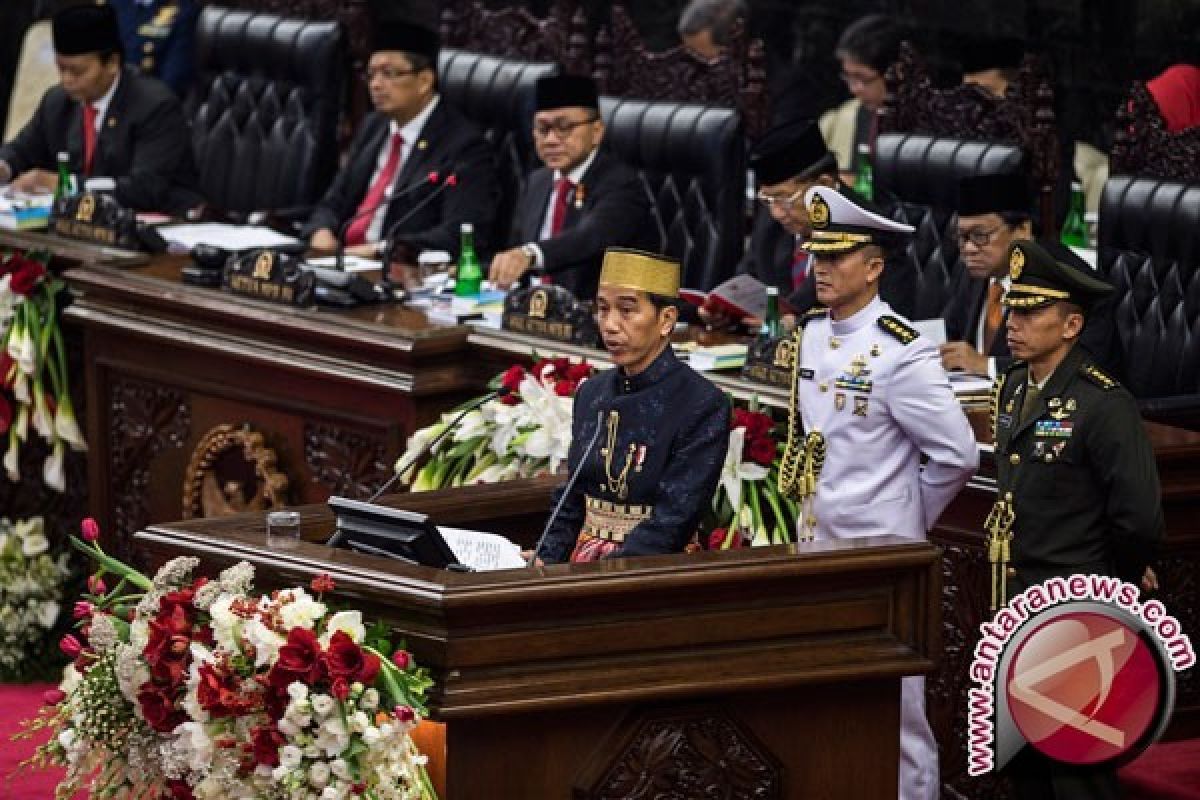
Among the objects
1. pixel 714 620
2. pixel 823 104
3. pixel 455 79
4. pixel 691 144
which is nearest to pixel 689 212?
pixel 691 144

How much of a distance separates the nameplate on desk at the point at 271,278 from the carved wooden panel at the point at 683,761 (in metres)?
2.88

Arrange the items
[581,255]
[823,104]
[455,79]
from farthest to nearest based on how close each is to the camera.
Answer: [823,104]
[455,79]
[581,255]

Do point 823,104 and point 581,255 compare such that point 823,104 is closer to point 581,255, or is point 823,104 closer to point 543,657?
point 581,255

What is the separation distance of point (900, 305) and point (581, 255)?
3.32 ft

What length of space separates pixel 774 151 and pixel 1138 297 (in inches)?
36.8

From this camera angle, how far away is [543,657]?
3822 millimetres

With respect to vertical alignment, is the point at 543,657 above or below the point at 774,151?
below

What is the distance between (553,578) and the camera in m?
3.80

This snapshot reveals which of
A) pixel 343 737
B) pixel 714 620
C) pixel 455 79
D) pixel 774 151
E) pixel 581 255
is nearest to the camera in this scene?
pixel 343 737

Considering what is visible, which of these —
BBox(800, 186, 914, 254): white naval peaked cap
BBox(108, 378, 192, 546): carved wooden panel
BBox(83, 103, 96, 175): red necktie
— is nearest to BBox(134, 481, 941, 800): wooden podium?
BBox(800, 186, 914, 254): white naval peaked cap

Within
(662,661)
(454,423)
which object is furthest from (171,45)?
(662,661)

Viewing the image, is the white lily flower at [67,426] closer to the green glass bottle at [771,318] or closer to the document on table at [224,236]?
the document on table at [224,236]

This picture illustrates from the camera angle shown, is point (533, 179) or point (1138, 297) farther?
point (533, 179)

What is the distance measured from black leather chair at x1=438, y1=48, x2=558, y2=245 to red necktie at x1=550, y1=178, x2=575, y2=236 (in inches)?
25.3
